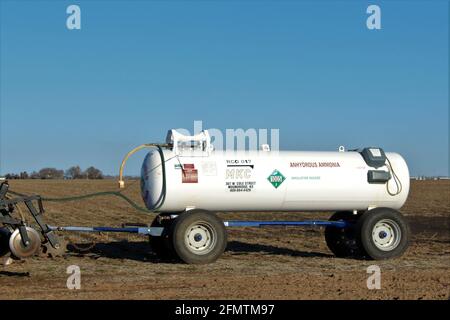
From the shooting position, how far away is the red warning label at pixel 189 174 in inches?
521

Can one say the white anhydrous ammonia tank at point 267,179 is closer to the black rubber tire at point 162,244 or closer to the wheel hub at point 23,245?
the black rubber tire at point 162,244

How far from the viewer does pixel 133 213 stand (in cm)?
2828

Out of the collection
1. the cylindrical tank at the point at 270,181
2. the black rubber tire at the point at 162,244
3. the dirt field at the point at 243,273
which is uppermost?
the cylindrical tank at the point at 270,181

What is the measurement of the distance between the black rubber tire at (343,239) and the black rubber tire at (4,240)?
21.7 ft

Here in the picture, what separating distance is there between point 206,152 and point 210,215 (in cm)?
121

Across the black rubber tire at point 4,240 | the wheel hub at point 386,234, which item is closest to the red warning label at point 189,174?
the black rubber tire at point 4,240

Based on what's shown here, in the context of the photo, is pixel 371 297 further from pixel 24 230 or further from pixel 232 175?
Result: pixel 24 230

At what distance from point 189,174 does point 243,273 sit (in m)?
2.29

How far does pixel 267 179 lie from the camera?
13.7 m

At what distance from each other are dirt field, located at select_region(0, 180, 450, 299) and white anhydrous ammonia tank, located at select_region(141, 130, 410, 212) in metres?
1.17

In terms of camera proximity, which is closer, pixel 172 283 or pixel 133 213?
pixel 172 283

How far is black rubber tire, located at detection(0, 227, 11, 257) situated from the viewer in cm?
1282
